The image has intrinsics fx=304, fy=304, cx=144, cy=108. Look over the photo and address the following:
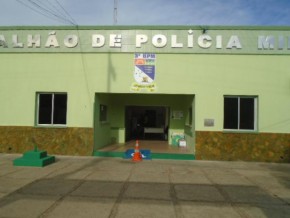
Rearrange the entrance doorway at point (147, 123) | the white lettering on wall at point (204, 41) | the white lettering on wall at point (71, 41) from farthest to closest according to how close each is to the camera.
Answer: the entrance doorway at point (147, 123), the white lettering on wall at point (71, 41), the white lettering on wall at point (204, 41)

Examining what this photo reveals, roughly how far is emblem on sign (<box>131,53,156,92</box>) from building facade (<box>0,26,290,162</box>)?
5cm

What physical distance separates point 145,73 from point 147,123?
6.63 m

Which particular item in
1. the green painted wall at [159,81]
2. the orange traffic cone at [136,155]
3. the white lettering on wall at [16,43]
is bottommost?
the orange traffic cone at [136,155]

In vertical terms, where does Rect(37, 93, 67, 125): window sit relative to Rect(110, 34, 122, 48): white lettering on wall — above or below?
below

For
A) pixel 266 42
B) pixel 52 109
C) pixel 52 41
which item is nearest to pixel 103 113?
pixel 52 109

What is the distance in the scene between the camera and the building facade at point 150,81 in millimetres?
13352

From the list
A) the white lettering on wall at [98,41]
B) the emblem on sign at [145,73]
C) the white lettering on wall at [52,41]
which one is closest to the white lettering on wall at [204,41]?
the emblem on sign at [145,73]

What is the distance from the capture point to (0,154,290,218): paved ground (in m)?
6.51

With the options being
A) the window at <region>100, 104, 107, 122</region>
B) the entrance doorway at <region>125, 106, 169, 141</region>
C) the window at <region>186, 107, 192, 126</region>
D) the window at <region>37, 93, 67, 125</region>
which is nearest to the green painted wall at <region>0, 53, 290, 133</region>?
the window at <region>37, 93, 67, 125</region>

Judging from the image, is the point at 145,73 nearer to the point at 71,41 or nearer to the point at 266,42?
the point at 71,41

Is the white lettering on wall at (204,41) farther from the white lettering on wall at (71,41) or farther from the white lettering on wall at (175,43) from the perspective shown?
the white lettering on wall at (71,41)

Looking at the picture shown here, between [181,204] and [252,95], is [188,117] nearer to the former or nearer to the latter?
[252,95]

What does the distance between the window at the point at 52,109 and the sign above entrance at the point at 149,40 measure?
2158 mm

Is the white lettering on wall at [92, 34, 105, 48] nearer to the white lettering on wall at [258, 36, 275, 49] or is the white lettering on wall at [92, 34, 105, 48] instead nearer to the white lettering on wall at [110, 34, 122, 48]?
the white lettering on wall at [110, 34, 122, 48]
